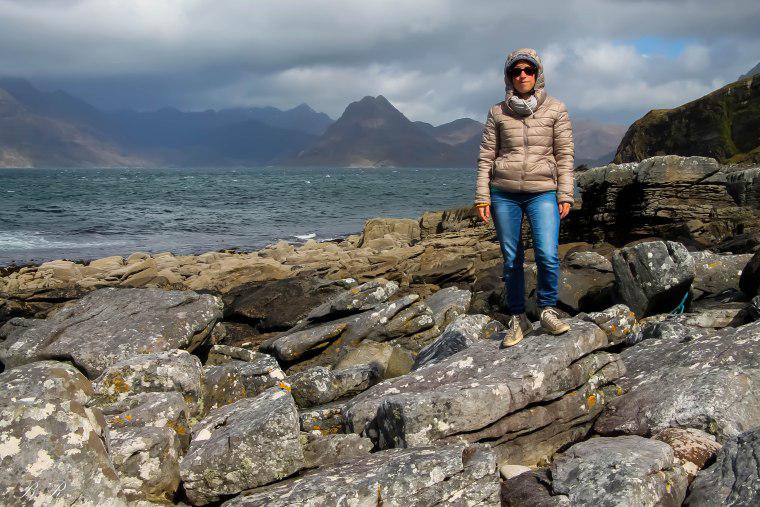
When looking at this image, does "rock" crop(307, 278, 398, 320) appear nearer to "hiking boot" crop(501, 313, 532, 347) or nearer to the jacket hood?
"hiking boot" crop(501, 313, 532, 347)

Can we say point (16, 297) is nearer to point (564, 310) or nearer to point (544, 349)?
point (564, 310)

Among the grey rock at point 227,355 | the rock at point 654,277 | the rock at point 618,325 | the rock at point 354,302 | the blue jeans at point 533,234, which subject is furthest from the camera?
the rock at point 354,302

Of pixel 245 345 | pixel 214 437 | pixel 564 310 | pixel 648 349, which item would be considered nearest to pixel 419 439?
pixel 214 437

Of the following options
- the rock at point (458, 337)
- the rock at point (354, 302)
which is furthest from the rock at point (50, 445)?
the rock at point (354, 302)

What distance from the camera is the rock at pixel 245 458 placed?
590 centimetres

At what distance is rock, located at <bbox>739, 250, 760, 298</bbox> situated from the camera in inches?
464

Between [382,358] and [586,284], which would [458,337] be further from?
[586,284]

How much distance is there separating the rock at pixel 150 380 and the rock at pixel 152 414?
951 millimetres

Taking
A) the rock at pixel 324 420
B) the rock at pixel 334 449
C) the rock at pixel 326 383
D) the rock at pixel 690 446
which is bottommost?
the rock at pixel 326 383

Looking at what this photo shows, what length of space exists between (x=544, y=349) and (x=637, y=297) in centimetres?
537

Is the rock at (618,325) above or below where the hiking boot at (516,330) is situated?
below

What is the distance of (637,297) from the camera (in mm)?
12023

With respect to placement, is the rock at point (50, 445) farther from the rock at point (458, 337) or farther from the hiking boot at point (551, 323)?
the rock at point (458, 337)

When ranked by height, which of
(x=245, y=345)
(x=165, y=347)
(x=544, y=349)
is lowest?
(x=245, y=345)
